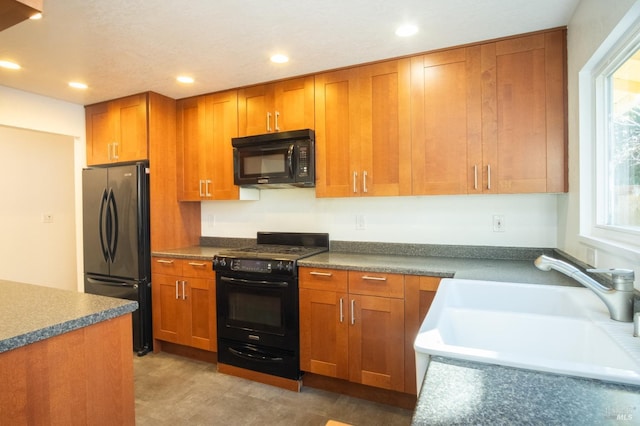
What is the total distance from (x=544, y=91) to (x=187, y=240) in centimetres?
316

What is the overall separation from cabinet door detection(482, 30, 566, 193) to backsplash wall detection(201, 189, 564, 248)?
0.27 m

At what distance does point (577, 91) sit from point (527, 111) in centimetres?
29

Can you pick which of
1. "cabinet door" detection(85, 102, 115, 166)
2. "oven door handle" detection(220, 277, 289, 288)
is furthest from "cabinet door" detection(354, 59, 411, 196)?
"cabinet door" detection(85, 102, 115, 166)

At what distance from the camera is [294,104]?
8.87 ft

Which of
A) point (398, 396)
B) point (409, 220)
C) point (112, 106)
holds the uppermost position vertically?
point (112, 106)

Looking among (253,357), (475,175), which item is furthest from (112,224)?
(475,175)

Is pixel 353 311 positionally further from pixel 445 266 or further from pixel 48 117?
pixel 48 117

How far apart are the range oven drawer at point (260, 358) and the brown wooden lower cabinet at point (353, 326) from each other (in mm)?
84

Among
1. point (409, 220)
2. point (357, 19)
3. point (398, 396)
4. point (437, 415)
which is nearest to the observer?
point (437, 415)

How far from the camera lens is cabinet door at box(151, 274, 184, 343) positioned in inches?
114

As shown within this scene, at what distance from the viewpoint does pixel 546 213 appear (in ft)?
7.41

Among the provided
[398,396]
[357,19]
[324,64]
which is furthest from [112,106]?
[398,396]

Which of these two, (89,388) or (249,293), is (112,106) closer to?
(249,293)

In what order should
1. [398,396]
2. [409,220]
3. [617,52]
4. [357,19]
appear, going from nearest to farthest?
[617,52] → [357,19] → [398,396] → [409,220]
